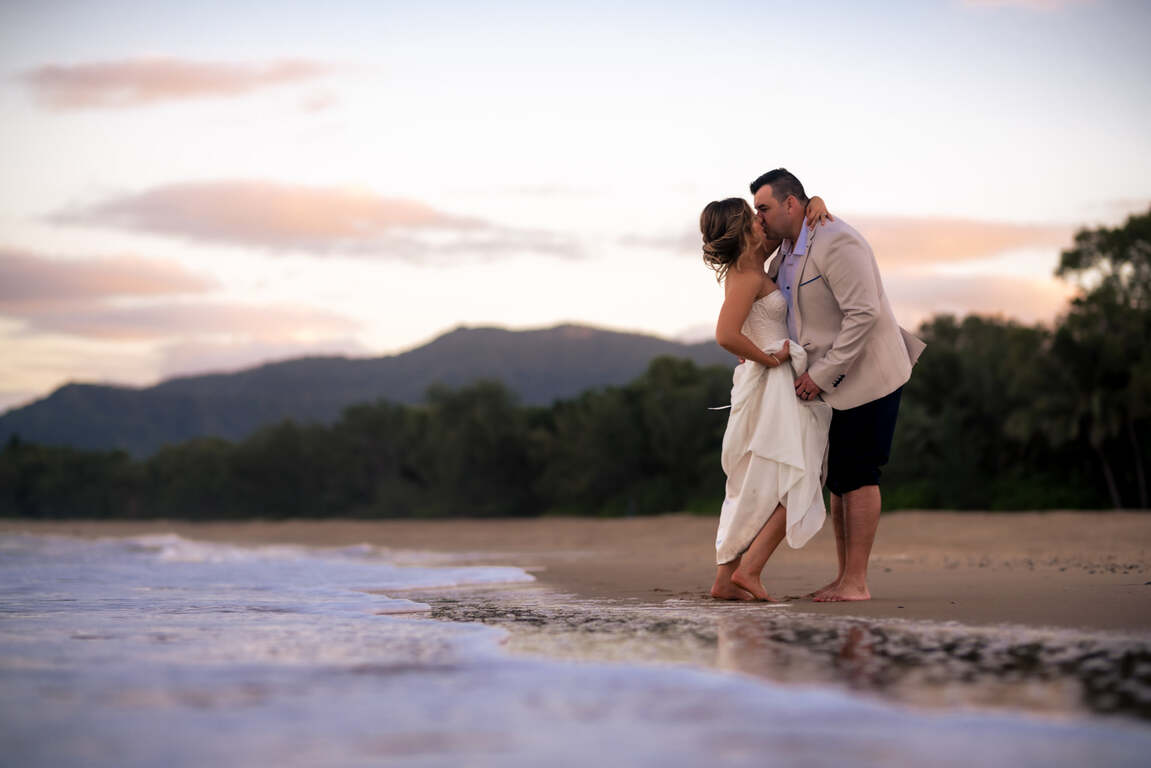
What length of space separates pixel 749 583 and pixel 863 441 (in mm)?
833

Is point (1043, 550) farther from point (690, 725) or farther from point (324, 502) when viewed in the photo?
point (324, 502)

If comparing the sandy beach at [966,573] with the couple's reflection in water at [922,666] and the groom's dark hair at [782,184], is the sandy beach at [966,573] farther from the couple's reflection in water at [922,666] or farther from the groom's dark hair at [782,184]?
the groom's dark hair at [782,184]

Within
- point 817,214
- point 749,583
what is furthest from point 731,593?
point 817,214

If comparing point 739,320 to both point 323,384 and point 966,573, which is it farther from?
point 323,384

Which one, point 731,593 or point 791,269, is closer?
point 731,593

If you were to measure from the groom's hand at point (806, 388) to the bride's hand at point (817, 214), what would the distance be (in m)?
0.72

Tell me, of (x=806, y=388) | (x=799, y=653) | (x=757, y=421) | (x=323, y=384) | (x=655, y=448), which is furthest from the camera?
(x=323, y=384)

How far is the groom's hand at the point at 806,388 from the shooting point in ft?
15.2

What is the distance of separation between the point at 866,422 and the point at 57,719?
3532 mm

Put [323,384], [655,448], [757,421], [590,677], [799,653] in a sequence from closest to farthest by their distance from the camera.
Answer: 1. [590,677]
2. [799,653]
3. [757,421]
4. [655,448]
5. [323,384]

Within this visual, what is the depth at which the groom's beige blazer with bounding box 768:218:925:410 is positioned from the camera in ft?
15.0

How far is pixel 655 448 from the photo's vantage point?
3120 centimetres

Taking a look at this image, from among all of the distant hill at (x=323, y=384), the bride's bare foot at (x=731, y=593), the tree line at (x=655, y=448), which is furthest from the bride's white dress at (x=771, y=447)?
the distant hill at (x=323, y=384)

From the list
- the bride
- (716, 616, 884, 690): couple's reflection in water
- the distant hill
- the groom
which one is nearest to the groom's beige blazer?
the groom
